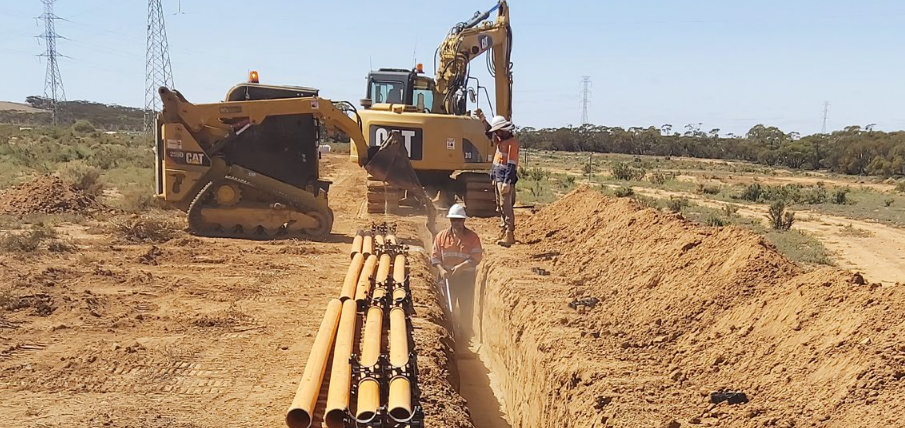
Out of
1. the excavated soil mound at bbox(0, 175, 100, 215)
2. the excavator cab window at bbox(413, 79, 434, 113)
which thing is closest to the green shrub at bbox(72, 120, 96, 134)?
the excavated soil mound at bbox(0, 175, 100, 215)

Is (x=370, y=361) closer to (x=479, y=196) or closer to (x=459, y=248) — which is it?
(x=459, y=248)

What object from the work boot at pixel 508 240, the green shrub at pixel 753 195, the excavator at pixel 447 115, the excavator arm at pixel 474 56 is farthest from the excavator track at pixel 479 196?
the green shrub at pixel 753 195

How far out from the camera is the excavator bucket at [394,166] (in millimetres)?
13469

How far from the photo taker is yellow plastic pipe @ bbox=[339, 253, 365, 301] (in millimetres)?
7425

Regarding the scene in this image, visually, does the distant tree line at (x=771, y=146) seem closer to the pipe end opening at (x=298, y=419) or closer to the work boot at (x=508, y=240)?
the work boot at (x=508, y=240)

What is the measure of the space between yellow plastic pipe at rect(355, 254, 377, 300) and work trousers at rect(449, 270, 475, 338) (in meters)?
1.11

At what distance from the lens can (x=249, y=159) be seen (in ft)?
41.7

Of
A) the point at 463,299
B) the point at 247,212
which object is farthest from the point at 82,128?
the point at 463,299

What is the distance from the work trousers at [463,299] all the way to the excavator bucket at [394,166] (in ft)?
10.4

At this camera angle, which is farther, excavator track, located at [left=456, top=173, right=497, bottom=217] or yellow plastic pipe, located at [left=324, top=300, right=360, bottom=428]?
excavator track, located at [left=456, top=173, right=497, bottom=217]

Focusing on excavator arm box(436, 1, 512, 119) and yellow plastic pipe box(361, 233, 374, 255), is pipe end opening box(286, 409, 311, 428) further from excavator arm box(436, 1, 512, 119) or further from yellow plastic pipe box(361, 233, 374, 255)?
excavator arm box(436, 1, 512, 119)

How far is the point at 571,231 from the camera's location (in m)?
12.3

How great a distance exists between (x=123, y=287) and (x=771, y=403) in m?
6.80

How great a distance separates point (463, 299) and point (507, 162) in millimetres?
1974
